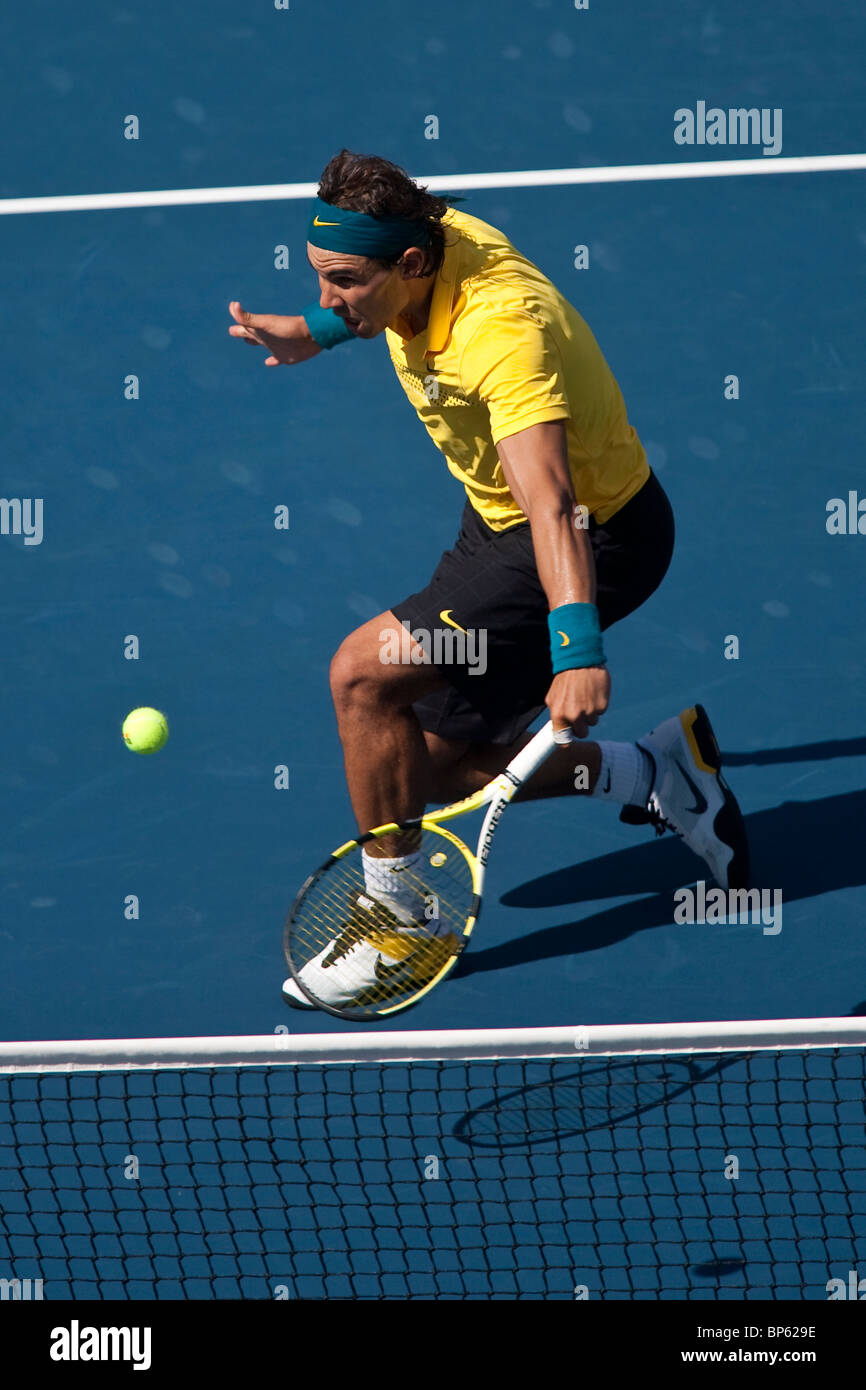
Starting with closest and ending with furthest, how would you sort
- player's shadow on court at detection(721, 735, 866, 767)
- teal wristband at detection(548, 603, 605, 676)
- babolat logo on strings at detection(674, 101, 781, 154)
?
teal wristband at detection(548, 603, 605, 676) → player's shadow on court at detection(721, 735, 866, 767) → babolat logo on strings at detection(674, 101, 781, 154)

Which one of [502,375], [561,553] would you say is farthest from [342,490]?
[561,553]

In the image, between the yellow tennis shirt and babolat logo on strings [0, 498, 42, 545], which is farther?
babolat logo on strings [0, 498, 42, 545]

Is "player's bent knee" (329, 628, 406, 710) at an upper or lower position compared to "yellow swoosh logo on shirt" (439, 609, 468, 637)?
lower

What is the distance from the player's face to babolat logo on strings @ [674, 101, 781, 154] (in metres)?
4.51

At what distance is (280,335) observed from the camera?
5320 mm

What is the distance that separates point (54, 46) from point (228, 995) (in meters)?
6.45

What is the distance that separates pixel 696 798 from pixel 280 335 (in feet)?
6.45

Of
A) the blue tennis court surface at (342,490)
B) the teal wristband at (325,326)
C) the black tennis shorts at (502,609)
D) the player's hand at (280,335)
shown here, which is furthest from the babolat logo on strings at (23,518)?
the black tennis shorts at (502,609)

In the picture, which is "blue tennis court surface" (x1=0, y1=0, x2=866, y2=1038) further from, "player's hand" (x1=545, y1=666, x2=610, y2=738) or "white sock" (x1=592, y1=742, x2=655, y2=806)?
"player's hand" (x1=545, y1=666, x2=610, y2=738)

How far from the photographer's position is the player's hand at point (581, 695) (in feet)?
13.5

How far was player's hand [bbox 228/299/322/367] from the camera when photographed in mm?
5270

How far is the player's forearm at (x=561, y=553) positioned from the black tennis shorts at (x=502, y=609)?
0.53 metres
